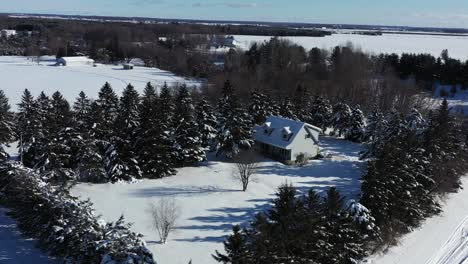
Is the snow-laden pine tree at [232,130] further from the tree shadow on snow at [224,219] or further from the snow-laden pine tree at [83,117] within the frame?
the snow-laden pine tree at [83,117]

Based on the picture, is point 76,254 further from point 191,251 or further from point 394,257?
point 394,257

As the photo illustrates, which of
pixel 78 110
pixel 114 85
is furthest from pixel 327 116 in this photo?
pixel 114 85

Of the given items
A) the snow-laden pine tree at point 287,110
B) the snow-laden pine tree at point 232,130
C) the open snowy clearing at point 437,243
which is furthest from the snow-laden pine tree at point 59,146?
the snow-laden pine tree at point 287,110

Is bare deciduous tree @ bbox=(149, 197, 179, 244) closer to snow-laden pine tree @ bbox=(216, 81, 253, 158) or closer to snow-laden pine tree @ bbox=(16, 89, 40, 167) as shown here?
snow-laden pine tree @ bbox=(16, 89, 40, 167)

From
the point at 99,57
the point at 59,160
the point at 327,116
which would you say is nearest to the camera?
the point at 59,160

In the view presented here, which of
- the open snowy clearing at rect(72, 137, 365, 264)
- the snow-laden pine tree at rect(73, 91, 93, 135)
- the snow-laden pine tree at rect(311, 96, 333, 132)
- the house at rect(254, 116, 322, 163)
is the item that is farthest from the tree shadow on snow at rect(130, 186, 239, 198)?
the snow-laden pine tree at rect(311, 96, 333, 132)

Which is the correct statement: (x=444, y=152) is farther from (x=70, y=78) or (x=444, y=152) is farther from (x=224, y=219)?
(x=70, y=78)

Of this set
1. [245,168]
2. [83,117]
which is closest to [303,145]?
[245,168]
